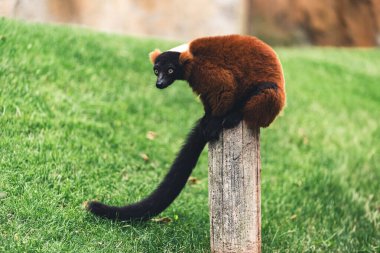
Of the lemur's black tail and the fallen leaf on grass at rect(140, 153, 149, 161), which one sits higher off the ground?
the lemur's black tail

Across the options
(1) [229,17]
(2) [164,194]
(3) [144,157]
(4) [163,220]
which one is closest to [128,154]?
(3) [144,157]

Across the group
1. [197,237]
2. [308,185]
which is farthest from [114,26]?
Result: [197,237]

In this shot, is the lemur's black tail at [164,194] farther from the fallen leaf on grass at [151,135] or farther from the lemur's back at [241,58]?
the fallen leaf on grass at [151,135]

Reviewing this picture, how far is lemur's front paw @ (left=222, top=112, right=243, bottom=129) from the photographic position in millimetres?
3438

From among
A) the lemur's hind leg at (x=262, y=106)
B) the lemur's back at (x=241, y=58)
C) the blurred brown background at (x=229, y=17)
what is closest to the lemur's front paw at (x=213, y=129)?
the lemur's hind leg at (x=262, y=106)

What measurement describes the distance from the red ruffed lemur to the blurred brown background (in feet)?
20.8

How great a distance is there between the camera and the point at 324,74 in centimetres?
851

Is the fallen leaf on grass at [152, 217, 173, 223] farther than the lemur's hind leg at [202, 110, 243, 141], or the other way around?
the fallen leaf on grass at [152, 217, 173, 223]

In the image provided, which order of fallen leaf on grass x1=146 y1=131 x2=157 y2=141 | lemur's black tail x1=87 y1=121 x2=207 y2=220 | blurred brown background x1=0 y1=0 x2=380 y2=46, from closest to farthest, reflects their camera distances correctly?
lemur's black tail x1=87 y1=121 x2=207 y2=220
fallen leaf on grass x1=146 y1=131 x2=157 y2=141
blurred brown background x1=0 y1=0 x2=380 y2=46

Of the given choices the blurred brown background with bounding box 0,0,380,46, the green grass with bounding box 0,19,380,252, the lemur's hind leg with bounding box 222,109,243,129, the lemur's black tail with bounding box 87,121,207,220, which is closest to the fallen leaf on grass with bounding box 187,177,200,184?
the green grass with bounding box 0,19,380,252

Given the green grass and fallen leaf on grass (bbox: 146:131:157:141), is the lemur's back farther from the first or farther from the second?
fallen leaf on grass (bbox: 146:131:157:141)

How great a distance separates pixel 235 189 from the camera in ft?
11.5

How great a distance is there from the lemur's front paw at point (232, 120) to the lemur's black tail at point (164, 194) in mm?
353

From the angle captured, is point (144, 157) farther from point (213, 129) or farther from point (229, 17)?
point (229, 17)
